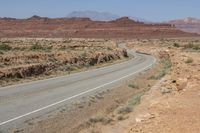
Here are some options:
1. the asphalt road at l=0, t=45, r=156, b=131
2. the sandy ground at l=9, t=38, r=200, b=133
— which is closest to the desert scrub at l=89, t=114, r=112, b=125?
the sandy ground at l=9, t=38, r=200, b=133

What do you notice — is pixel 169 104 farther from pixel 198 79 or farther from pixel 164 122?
pixel 198 79

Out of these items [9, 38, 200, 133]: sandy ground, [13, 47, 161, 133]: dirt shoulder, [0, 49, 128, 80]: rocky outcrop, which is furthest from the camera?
[0, 49, 128, 80]: rocky outcrop

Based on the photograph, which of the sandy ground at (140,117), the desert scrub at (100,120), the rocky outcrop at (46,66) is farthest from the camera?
the rocky outcrop at (46,66)

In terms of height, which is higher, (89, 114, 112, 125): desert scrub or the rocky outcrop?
(89, 114, 112, 125): desert scrub

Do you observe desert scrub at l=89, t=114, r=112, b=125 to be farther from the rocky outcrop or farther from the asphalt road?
the rocky outcrop

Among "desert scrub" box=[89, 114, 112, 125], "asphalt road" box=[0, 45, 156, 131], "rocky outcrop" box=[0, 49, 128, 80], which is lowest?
"rocky outcrop" box=[0, 49, 128, 80]

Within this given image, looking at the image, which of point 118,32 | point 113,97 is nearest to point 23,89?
point 113,97

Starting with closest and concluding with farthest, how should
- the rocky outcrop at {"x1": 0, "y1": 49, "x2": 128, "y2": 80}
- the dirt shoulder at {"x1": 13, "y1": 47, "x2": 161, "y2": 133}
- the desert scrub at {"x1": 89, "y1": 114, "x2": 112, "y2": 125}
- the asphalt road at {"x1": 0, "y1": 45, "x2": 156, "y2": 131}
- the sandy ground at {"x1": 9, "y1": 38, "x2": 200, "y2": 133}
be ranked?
the sandy ground at {"x1": 9, "y1": 38, "x2": 200, "y2": 133}
the dirt shoulder at {"x1": 13, "y1": 47, "x2": 161, "y2": 133}
the desert scrub at {"x1": 89, "y1": 114, "x2": 112, "y2": 125}
the asphalt road at {"x1": 0, "y1": 45, "x2": 156, "y2": 131}
the rocky outcrop at {"x1": 0, "y1": 49, "x2": 128, "y2": 80}

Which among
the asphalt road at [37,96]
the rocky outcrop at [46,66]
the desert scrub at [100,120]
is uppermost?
the desert scrub at [100,120]

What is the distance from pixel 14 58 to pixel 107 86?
542 inches

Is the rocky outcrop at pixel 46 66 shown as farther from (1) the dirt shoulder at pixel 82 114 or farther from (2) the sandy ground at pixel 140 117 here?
(2) the sandy ground at pixel 140 117

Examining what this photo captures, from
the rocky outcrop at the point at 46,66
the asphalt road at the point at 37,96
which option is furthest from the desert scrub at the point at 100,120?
the rocky outcrop at the point at 46,66

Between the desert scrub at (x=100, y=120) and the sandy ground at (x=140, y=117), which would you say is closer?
the sandy ground at (x=140, y=117)

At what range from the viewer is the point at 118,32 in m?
186
